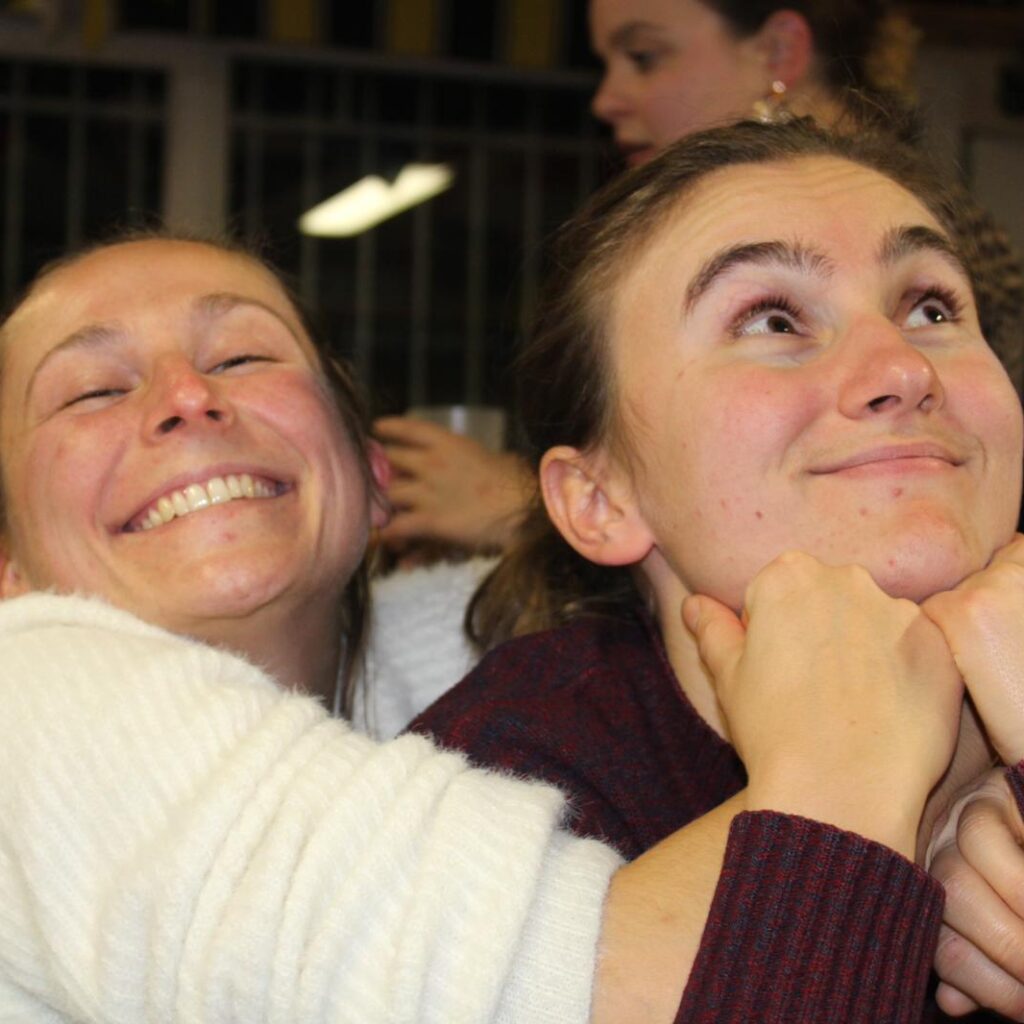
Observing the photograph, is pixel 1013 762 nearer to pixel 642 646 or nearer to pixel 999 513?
pixel 999 513

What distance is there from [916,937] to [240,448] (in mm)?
793

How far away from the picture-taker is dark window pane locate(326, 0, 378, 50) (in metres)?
4.27

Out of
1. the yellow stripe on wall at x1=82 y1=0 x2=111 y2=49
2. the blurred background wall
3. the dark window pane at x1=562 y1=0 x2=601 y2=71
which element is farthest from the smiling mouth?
the dark window pane at x1=562 y1=0 x2=601 y2=71

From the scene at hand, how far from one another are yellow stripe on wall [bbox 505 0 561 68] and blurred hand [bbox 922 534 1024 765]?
3553 millimetres

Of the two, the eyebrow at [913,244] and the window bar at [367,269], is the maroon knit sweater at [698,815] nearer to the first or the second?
the eyebrow at [913,244]

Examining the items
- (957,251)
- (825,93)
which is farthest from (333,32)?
(957,251)

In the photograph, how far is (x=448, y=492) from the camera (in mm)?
2074

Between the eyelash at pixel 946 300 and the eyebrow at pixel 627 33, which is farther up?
the eyebrow at pixel 627 33

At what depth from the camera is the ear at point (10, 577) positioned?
151cm

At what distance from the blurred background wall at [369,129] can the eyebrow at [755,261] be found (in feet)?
9.13

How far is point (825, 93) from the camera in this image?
6.70 feet

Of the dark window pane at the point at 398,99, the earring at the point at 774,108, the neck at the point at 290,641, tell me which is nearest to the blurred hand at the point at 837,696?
the neck at the point at 290,641

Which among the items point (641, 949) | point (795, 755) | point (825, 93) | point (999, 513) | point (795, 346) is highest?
point (825, 93)

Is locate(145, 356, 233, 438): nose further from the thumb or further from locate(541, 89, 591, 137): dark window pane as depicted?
locate(541, 89, 591, 137): dark window pane
